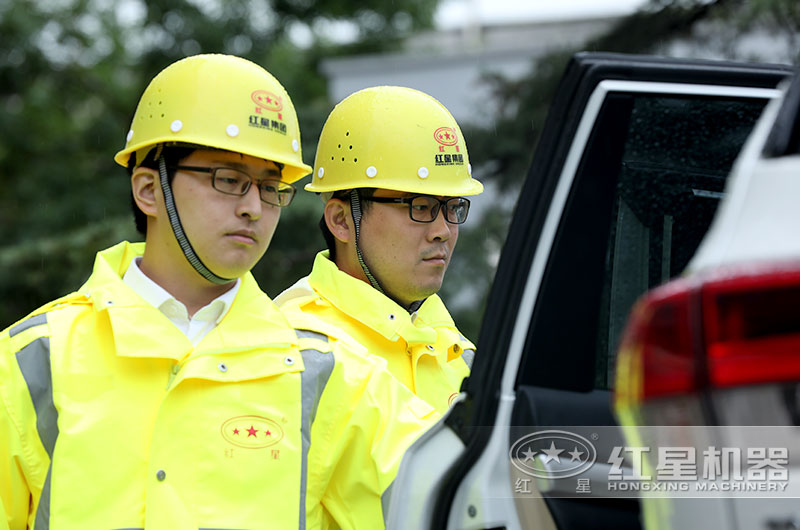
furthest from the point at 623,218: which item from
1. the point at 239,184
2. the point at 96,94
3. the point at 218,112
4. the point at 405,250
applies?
the point at 96,94

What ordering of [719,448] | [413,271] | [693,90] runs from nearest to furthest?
[719,448] < [693,90] < [413,271]

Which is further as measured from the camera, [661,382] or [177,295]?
[177,295]

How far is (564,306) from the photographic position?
182 cm

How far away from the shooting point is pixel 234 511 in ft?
7.12

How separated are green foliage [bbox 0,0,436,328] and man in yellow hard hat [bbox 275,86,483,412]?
4.83 meters

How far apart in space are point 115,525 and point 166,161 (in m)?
0.90

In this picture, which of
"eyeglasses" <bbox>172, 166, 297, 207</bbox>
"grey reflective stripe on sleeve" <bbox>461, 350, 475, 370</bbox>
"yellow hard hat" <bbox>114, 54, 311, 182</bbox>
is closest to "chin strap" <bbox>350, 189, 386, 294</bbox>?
"grey reflective stripe on sleeve" <bbox>461, 350, 475, 370</bbox>

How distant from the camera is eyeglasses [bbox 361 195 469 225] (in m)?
3.30

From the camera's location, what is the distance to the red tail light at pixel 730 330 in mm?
1035

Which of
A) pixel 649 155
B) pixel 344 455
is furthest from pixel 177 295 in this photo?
pixel 649 155

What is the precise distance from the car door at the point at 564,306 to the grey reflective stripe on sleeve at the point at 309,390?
40 centimetres

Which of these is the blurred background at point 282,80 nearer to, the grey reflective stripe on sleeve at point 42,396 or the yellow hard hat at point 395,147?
the yellow hard hat at point 395,147

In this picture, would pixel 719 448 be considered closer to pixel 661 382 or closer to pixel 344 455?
pixel 661 382

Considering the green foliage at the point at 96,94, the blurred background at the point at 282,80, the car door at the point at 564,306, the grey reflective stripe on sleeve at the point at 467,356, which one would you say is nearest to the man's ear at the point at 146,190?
the car door at the point at 564,306
